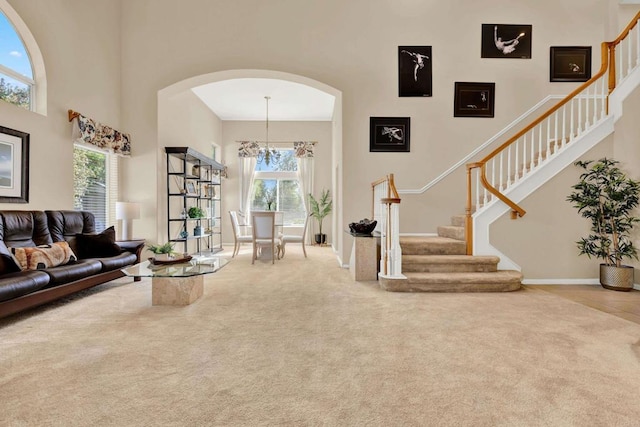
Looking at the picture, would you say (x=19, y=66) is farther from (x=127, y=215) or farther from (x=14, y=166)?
(x=127, y=215)

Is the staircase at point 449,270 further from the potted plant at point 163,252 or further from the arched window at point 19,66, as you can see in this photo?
the arched window at point 19,66

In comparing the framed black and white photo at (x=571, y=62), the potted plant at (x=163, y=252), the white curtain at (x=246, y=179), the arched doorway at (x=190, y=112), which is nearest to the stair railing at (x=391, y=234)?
the arched doorway at (x=190, y=112)

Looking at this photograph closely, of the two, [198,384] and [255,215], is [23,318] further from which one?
[255,215]

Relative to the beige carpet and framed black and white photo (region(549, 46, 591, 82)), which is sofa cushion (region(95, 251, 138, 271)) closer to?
the beige carpet

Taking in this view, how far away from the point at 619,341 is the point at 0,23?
6396 mm

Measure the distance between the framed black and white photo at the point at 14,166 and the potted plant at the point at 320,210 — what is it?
6.11 m

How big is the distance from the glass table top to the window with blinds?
201 cm

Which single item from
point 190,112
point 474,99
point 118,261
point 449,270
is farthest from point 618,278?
point 190,112

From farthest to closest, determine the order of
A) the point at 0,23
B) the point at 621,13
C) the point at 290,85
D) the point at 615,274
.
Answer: the point at 290,85 < the point at 621,13 < the point at 615,274 < the point at 0,23

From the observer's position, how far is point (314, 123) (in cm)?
936

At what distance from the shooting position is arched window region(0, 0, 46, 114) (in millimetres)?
3594

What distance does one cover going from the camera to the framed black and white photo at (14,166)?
3.44m

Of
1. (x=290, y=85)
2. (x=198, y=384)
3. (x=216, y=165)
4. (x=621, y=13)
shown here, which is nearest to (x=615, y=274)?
(x=621, y=13)

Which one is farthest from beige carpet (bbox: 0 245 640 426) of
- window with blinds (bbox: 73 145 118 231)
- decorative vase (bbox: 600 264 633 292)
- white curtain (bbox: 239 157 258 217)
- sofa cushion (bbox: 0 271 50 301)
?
white curtain (bbox: 239 157 258 217)
